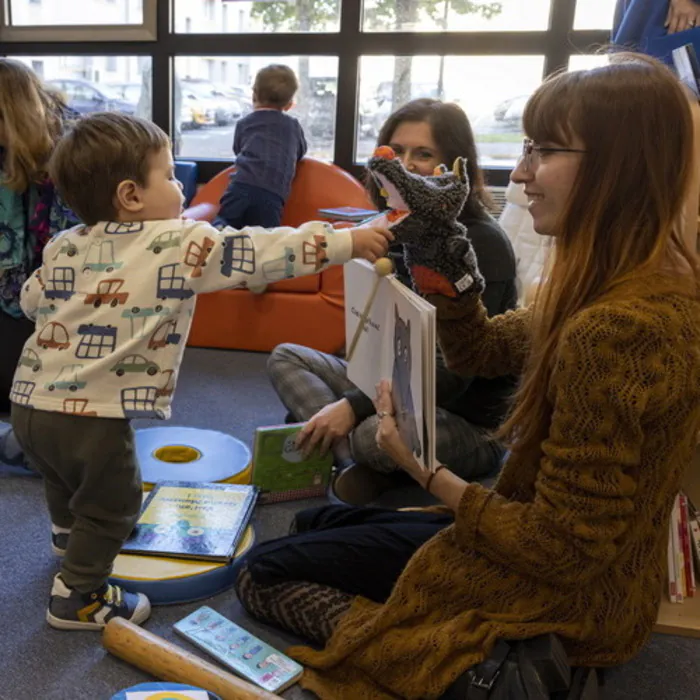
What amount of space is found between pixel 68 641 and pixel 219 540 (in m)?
0.33

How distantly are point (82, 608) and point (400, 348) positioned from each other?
73 cm

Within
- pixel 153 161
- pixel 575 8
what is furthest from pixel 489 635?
pixel 575 8

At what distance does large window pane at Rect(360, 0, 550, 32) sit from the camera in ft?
10.5

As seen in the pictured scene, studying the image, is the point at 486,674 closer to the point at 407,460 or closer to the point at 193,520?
the point at 407,460

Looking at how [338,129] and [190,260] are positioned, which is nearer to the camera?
[190,260]

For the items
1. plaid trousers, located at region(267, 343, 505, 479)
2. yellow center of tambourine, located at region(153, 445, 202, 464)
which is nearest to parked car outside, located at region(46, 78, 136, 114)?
plaid trousers, located at region(267, 343, 505, 479)

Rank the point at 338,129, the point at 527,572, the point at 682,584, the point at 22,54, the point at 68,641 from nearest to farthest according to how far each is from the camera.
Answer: the point at 527,572 → the point at 68,641 → the point at 682,584 → the point at 338,129 → the point at 22,54

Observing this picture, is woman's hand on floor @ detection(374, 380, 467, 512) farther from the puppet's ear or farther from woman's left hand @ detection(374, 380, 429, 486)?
the puppet's ear

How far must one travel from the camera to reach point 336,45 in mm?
3416

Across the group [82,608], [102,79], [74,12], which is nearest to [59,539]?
[82,608]

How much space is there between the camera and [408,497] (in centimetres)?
186

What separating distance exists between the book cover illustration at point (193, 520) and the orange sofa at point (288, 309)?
1.24 meters

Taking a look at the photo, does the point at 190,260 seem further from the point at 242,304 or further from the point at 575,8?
the point at 575,8

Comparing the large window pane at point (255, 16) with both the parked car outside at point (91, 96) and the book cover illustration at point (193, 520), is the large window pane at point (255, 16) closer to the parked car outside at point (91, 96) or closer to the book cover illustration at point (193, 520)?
the parked car outside at point (91, 96)
